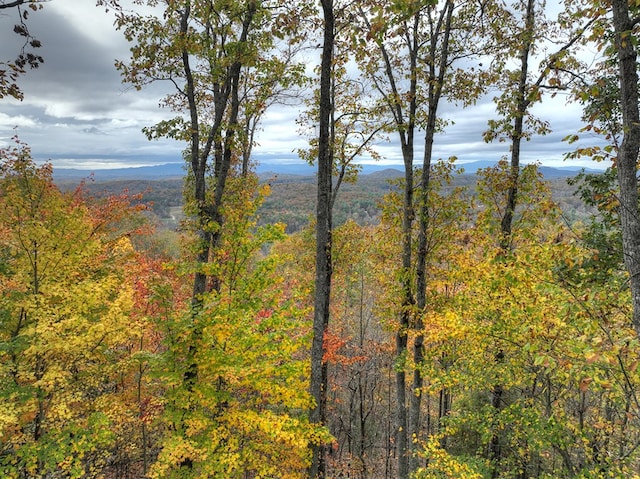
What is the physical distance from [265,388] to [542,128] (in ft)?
37.2

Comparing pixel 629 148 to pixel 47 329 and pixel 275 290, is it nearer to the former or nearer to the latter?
pixel 275 290

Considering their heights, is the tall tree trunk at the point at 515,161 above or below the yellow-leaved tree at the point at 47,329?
above

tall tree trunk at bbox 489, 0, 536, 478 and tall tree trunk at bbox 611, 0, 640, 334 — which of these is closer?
tall tree trunk at bbox 611, 0, 640, 334

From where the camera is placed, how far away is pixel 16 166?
10.6 meters

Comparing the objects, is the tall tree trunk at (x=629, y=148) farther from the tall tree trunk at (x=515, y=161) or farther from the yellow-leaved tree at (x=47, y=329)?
the yellow-leaved tree at (x=47, y=329)

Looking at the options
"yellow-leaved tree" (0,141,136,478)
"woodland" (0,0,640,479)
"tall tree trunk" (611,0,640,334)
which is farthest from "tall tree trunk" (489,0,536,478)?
"yellow-leaved tree" (0,141,136,478)

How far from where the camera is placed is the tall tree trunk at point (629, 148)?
426 cm

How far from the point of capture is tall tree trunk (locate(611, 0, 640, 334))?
14.0 feet

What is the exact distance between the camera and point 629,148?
14.2ft

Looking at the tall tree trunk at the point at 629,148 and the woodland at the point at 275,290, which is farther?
the woodland at the point at 275,290

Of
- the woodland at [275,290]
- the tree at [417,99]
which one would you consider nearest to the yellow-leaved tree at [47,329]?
the woodland at [275,290]

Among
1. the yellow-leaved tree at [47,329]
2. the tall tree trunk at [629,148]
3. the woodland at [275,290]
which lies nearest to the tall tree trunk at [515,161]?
the woodland at [275,290]

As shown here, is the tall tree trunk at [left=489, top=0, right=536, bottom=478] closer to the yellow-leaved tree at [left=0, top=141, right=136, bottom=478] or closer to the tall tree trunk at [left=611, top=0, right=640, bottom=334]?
the tall tree trunk at [left=611, top=0, right=640, bottom=334]

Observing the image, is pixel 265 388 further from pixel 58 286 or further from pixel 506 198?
pixel 506 198
